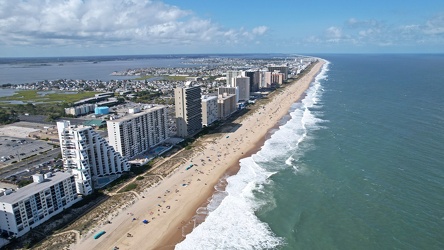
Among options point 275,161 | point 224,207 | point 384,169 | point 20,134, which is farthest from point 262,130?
point 20,134

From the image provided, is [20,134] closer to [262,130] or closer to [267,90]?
[262,130]

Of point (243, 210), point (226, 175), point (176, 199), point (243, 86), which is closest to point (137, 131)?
point (226, 175)

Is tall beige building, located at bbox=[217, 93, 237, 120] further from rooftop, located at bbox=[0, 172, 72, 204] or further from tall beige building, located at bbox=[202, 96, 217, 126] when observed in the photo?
rooftop, located at bbox=[0, 172, 72, 204]

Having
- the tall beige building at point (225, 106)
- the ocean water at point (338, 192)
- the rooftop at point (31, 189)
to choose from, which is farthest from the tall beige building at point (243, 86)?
the rooftop at point (31, 189)

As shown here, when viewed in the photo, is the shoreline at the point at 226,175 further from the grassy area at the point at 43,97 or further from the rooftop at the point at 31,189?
the grassy area at the point at 43,97

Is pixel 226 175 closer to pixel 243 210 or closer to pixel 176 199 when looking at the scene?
pixel 176 199
